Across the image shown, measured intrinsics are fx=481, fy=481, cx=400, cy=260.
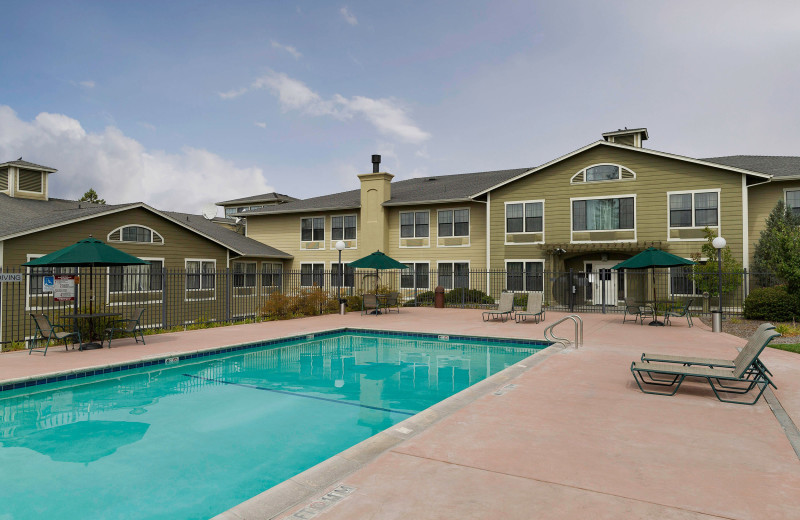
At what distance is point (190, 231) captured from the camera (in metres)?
23.7

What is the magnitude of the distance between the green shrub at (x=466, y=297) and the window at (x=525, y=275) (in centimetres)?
163

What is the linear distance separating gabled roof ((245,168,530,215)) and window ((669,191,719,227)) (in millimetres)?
9569

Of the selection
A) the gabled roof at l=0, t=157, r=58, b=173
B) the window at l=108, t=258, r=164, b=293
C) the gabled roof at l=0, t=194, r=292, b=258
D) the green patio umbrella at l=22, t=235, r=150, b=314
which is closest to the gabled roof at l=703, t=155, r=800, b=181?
the green patio umbrella at l=22, t=235, r=150, b=314

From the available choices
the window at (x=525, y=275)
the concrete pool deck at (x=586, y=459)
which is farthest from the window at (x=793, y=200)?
the concrete pool deck at (x=586, y=459)

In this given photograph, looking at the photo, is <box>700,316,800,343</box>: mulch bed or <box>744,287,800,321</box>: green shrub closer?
<box>700,316,800,343</box>: mulch bed

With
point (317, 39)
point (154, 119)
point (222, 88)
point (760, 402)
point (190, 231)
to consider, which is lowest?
point (760, 402)

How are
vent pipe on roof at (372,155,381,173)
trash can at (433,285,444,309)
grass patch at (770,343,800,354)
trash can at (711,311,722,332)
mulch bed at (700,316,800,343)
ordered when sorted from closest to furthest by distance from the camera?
1. grass patch at (770,343,800,354)
2. mulch bed at (700,316,800,343)
3. trash can at (711,311,722,332)
4. trash can at (433,285,444,309)
5. vent pipe on roof at (372,155,381,173)

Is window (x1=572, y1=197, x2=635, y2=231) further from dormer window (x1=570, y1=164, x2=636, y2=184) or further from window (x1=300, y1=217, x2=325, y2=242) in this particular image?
window (x1=300, y1=217, x2=325, y2=242)

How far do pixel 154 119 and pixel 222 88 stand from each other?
10.8ft

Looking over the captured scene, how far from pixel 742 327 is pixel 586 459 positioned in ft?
47.1

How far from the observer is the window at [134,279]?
797 inches

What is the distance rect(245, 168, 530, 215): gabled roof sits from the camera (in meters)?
27.4

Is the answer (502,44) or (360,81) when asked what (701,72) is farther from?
(360,81)

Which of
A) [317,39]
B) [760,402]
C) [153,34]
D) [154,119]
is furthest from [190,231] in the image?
[760,402]
